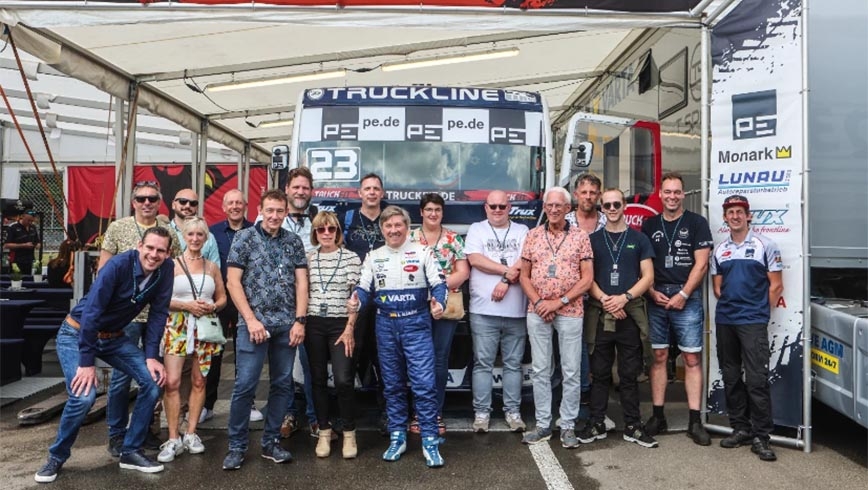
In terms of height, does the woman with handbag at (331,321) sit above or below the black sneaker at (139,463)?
above

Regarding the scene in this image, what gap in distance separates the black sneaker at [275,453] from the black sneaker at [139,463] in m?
0.63

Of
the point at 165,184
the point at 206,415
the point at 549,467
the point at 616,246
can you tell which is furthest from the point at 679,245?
the point at 165,184

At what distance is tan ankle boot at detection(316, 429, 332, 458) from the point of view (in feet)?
14.6

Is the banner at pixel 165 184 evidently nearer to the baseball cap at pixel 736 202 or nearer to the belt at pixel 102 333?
the belt at pixel 102 333

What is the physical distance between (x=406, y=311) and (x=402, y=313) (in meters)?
0.03

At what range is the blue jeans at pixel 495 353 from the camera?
4926 millimetres

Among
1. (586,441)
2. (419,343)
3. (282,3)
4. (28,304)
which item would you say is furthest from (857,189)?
(28,304)

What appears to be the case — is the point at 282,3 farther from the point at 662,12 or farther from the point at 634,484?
the point at 634,484

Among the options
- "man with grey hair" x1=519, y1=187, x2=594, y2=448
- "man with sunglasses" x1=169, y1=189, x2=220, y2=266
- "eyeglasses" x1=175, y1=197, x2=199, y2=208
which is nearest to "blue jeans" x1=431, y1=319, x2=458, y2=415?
"man with grey hair" x1=519, y1=187, x2=594, y2=448

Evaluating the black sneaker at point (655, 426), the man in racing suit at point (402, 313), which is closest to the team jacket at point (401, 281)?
the man in racing suit at point (402, 313)

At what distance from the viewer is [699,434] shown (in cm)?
479

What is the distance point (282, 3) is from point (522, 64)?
4.76 m

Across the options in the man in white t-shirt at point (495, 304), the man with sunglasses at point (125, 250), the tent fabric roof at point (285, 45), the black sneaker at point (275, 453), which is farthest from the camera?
the tent fabric roof at point (285, 45)

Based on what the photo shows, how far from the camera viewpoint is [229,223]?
5.34 meters
